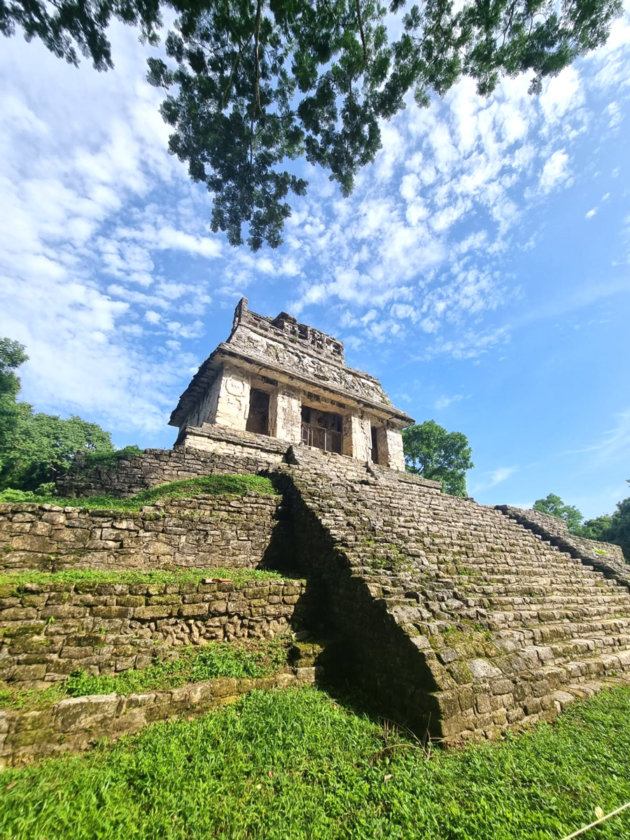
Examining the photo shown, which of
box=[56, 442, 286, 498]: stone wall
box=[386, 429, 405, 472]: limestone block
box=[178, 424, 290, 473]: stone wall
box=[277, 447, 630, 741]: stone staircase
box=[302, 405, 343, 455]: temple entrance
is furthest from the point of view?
box=[302, 405, 343, 455]: temple entrance

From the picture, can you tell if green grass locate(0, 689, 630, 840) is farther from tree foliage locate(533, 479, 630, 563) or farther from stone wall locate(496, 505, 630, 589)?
tree foliage locate(533, 479, 630, 563)

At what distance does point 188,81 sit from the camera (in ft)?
24.0

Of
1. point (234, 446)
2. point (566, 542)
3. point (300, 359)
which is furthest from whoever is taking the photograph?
point (300, 359)

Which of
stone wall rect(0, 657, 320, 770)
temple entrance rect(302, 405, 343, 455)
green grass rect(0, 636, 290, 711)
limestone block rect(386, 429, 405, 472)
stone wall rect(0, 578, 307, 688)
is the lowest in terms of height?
stone wall rect(0, 657, 320, 770)

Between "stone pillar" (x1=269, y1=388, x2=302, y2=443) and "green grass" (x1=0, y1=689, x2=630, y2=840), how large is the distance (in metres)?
9.90

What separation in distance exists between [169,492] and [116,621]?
325 centimetres

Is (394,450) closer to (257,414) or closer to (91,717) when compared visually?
(257,414)

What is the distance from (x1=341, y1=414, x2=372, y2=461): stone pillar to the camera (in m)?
15.0

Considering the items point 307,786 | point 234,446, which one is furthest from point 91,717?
point 234,446

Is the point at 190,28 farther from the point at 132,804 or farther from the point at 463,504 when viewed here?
the point at 463,504

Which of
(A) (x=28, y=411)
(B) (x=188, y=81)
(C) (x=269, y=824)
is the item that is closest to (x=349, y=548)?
(C) (x=269, y=824)

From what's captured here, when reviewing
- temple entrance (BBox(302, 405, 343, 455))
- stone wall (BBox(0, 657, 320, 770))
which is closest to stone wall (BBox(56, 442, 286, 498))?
stone wall (BBox(0, 657, 320, 770))

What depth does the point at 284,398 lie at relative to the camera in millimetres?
13703

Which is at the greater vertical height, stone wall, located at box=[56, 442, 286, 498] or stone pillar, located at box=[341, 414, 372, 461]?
stone pillar, located at box=[341, 414, 372, 461]
